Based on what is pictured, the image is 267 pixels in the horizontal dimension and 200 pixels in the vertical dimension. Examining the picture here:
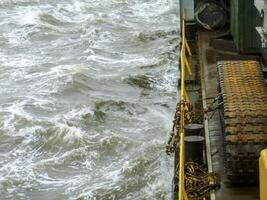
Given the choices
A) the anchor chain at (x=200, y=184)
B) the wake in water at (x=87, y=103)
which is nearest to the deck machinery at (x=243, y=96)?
the anchor chain at (x=200, y=184)

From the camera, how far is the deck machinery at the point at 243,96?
6734 mm

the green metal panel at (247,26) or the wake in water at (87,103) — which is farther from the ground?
the green metal panel at (247,26)

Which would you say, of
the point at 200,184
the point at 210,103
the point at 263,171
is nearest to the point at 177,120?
the point at 210,103

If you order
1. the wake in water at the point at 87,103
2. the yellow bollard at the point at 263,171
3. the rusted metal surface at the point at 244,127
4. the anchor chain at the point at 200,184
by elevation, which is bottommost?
the wake in water at the point at 87,103

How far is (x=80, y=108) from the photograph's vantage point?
14562mm

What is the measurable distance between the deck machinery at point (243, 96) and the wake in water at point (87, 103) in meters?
1.82

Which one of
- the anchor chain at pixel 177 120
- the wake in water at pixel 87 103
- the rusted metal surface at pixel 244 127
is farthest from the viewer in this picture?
the wake in water at pixel 87 103

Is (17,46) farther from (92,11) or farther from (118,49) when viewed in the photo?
(92,11)

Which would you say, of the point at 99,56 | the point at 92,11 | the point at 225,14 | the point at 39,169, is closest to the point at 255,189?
the point at 39,169

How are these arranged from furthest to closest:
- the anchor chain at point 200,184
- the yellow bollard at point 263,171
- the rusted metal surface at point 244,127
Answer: the anchor chain at point 200,184
the rusted metal surface at point 244,127
the yellow bollard at point 263,171

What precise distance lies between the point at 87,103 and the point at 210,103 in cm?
577

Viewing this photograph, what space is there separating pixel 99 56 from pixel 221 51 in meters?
7.66

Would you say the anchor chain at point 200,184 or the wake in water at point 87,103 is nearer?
the anchor chain at point 200,184

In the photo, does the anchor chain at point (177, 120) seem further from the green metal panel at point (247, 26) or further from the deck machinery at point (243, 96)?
the green metal panel at point (247, 26)
